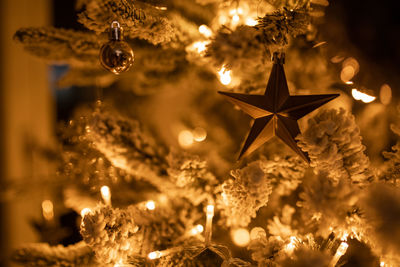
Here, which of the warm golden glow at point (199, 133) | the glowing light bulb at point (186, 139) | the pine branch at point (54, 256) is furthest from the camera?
Result: the glowing light bulb at point (186, 139)

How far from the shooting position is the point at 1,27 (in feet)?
3.34

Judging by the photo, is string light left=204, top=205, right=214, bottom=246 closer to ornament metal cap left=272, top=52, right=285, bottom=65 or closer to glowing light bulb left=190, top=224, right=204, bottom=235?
glowing light bulb left=190, top=224, right=204, bottom=235

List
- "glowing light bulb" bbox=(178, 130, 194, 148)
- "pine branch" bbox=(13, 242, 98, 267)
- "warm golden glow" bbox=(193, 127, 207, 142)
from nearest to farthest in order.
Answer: "pine branch" bbox=(13, 242, 98, 267), "warm golden glow" bbox=(193, 127, 207, 142), "glowing light bulb" bbox=(178, 130, 194, 148)

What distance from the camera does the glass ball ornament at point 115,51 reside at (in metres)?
0.42

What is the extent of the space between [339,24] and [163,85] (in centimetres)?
40

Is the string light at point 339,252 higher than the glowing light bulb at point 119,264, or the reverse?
the glowing light bulb at point 119,264

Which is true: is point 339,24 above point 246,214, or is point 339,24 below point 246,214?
above

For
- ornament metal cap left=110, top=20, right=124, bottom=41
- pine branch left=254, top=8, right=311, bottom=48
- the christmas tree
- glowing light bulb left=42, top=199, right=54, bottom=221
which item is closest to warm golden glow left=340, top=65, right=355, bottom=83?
the christmas tree

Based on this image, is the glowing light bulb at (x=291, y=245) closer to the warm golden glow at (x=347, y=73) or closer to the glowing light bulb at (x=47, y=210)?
the warm golden glow at (x=347, y=73)

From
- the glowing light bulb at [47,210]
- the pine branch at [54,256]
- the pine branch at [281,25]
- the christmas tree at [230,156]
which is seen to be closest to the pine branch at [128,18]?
the christmas tree at [230,156]

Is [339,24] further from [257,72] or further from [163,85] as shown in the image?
[163,85]

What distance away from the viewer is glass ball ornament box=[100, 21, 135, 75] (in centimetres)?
42

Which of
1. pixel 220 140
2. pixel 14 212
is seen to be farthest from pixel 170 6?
pixel 14 212

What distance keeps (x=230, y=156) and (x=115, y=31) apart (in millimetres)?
347
